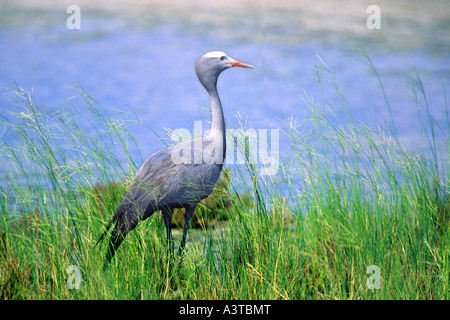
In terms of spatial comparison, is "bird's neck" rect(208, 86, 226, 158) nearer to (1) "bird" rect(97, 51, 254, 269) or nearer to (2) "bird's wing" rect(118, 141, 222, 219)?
(1) "bird" rect(97, 51, 254, 269)

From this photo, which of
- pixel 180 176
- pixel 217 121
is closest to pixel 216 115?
pixel 217 121

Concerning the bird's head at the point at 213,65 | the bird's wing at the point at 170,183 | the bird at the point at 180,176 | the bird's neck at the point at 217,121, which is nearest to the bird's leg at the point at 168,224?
the bird at the point at 180,176

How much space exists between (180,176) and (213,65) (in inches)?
33.4

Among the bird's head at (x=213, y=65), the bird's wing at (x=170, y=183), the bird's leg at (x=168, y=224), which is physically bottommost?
the bird's leg at (x=168, y=224)

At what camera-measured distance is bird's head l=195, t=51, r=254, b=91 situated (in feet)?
11.6

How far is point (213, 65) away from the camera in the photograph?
354cm

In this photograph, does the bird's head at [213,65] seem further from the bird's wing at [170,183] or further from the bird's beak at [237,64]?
the bird's wing at [170,183]

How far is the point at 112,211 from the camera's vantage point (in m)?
3.63

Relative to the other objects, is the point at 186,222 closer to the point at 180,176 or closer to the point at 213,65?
the point at 180,176

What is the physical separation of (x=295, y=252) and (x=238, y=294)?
20.3 inches

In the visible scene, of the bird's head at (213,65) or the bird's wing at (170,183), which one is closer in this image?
the bird's wing at (170,183)

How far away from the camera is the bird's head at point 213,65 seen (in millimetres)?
3533

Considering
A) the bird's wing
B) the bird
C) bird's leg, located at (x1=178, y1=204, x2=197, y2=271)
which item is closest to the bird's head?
the bird

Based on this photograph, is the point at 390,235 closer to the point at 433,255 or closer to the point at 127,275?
the point at 433,255
